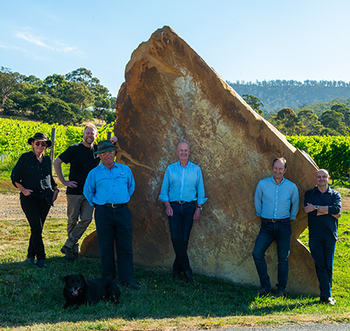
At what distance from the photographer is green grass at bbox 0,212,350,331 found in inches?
138

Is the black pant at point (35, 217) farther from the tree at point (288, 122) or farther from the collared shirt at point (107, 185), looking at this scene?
the tree at point (288, 122)

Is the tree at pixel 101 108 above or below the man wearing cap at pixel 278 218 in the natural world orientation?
above

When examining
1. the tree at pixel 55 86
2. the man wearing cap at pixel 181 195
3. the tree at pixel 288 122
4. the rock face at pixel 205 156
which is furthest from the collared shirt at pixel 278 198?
the tree at pixel 55 86

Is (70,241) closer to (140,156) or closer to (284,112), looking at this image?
(140,156)

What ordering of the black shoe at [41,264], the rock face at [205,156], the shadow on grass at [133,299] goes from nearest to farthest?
1. the shadow on grass at [133,299]
2. the black shoe at [41,264]
3. the rock face at [205,156]

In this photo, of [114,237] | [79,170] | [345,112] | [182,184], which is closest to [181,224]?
[182,184]

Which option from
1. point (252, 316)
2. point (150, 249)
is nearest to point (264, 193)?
point (252, 316)

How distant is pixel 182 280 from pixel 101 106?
211ft

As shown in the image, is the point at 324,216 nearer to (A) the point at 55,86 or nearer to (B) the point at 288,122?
(B) the point at 288,122

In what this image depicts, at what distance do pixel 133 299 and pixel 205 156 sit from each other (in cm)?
237

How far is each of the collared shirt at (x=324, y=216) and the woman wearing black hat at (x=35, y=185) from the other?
3.79m

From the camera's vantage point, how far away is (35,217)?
4.83m

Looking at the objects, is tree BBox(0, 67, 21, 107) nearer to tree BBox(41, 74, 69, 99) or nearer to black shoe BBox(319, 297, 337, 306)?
tree BBox(41, 74, 69, 99)

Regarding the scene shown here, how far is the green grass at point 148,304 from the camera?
3514 mm
